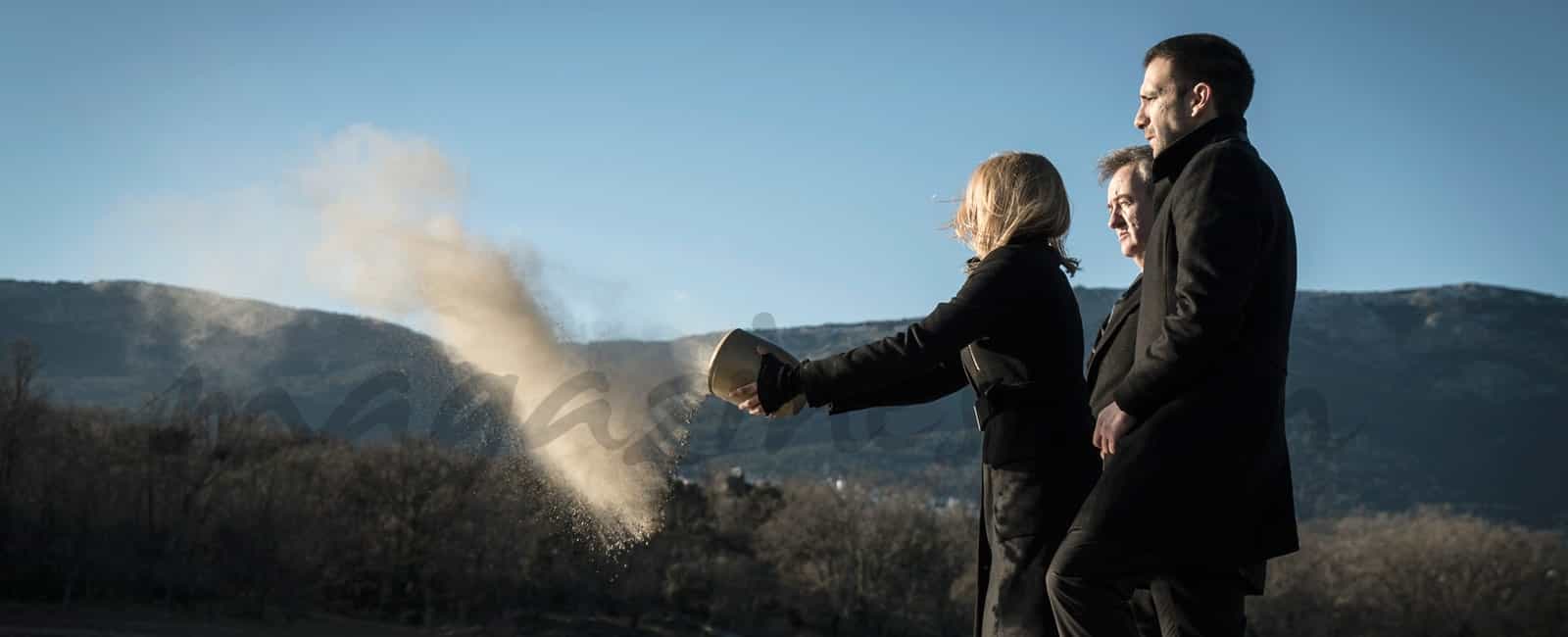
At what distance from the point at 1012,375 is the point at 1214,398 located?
0.90m

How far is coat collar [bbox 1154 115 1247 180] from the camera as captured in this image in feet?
15.8

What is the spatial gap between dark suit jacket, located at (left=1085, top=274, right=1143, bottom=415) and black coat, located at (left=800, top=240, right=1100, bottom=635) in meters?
0.16

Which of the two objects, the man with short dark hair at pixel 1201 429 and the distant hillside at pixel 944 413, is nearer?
the man with short dark hair at pixel 1201 429

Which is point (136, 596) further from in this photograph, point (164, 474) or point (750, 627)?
point (750, 627)

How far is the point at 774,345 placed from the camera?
5492mm

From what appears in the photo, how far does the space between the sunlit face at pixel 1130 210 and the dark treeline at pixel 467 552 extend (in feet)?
157

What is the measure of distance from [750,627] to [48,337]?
14907cm

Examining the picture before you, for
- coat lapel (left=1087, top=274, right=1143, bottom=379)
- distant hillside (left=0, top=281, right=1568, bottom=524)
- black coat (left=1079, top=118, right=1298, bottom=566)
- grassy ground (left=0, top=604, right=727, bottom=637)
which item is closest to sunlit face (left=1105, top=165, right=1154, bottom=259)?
coat lapel (left=1087, top=274, right=1143, bottom=379)

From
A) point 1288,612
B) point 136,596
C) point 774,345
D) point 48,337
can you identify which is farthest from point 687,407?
point 48,337

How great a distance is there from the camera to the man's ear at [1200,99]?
16.0 ft

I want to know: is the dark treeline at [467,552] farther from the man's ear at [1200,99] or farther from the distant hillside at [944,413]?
the distant hillside at [944,413]

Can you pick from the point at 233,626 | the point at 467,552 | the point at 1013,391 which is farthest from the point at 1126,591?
Answer: the point at 467,552

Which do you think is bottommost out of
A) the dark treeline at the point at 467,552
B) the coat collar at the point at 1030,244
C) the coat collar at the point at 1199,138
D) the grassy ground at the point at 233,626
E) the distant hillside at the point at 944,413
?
the grassy ground at the point at 233,626

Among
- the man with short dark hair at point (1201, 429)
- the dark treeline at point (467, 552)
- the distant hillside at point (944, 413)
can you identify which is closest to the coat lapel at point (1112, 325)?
the man with short dark hair at point (1201, 429)
